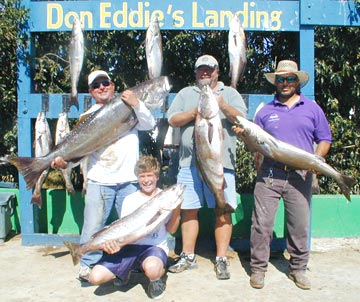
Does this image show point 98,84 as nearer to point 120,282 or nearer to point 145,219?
point 145,219

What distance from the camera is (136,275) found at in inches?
183

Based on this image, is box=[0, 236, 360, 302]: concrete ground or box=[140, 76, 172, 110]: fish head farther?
box=[140, 76, 172, 110]: fish head

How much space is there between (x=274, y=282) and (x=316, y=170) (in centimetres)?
114

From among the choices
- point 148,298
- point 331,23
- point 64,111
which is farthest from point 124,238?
point 331,23

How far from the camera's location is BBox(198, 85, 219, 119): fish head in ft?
13.3

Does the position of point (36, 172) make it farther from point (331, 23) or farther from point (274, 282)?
point (331, 23)

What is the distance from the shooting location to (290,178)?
14.4 ft

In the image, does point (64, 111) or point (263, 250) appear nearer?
point (263, 250)

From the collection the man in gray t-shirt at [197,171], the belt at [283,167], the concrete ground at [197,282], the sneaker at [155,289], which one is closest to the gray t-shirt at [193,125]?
the man in gray t-shirt at [197,171]

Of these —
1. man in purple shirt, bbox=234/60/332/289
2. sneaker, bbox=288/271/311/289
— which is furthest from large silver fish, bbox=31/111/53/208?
sneaker, bbox=288/271/311/289

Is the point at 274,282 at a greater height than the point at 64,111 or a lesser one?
lesser

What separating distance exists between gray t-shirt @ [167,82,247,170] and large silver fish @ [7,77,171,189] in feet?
1.02

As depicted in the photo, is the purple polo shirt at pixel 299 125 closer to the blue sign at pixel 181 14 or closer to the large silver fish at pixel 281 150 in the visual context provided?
the large silver fish at pixel 281 150

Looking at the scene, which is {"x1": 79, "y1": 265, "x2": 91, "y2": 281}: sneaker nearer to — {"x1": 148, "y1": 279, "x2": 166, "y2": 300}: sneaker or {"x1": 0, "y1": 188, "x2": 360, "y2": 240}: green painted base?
{"x1": 148, "y1": 279, "x2": 166, "y2": 300}: sneaker
